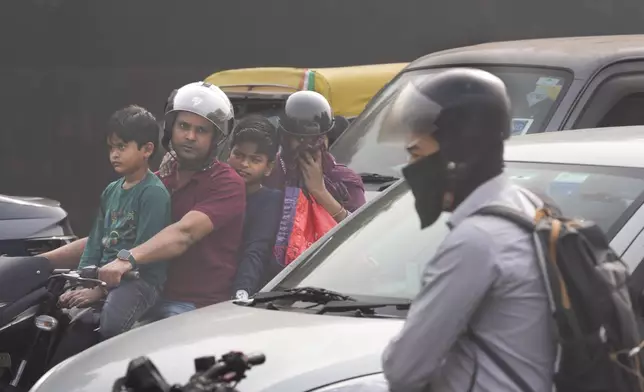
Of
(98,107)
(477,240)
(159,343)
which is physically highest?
(477,240)

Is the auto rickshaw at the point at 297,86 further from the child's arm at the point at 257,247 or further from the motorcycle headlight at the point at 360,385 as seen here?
the motorcycle headlight at the point at 360,385

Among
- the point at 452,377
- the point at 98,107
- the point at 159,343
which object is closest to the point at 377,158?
the point at 159,343

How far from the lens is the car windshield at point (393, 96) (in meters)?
7.70

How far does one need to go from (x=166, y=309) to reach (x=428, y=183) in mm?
3012

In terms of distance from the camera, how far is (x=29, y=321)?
6.27m

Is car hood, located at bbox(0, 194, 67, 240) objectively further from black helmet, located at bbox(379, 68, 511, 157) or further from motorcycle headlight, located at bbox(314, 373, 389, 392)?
black helmet, located at bbox(379, 68, 511, 157)

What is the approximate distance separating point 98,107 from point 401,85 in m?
6.65

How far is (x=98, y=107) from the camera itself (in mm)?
14797

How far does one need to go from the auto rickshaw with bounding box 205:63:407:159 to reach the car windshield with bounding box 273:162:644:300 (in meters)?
4.37

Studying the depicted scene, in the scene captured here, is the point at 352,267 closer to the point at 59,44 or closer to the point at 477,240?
the point at 477,240

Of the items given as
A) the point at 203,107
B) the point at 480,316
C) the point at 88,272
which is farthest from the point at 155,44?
the point at 480,316

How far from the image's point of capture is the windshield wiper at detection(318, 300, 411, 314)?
4.60 meters

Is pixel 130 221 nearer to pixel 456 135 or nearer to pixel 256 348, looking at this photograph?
pixel 256 348

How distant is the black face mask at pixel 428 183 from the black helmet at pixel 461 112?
4 cm
